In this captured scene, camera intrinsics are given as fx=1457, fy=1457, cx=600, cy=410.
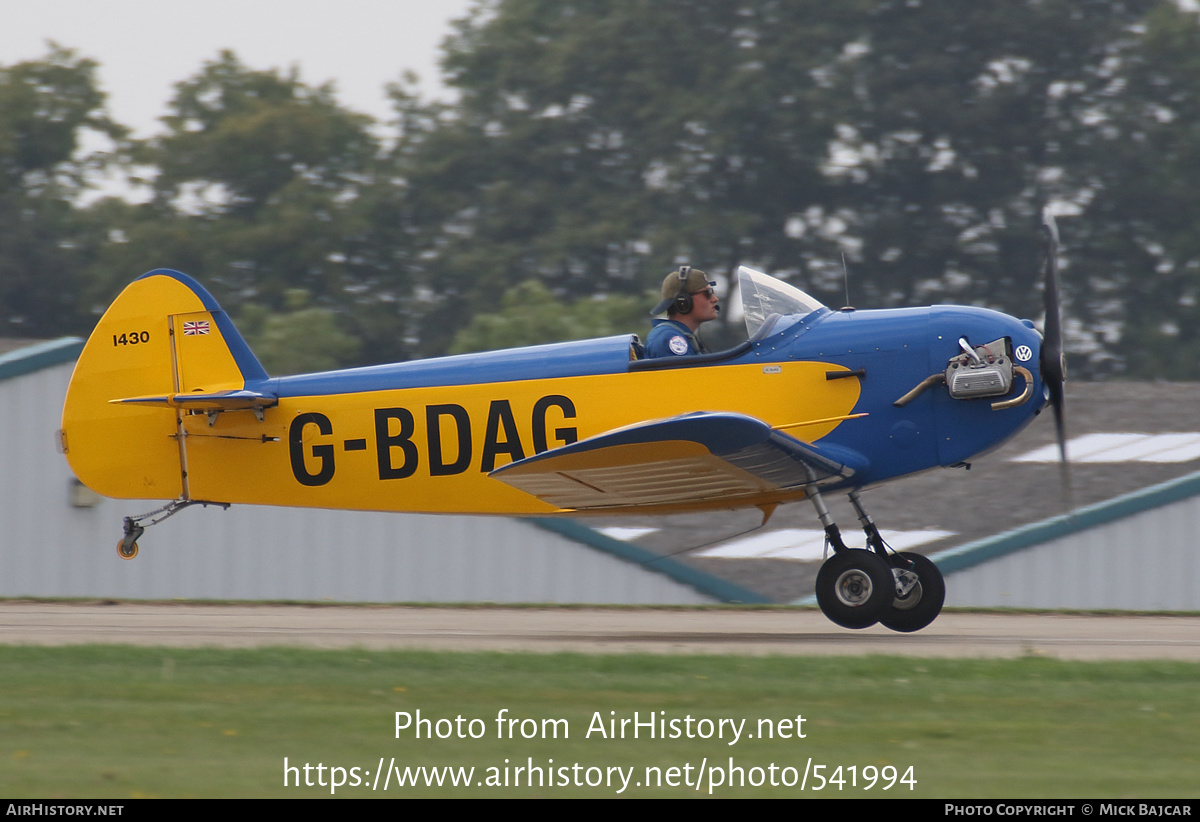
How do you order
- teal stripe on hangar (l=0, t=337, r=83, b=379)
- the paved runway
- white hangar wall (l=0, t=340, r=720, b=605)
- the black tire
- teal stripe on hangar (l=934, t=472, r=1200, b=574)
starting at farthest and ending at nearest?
teal stripe on hangar (l=0, t=337, r=83, b=379) < white hangar wall (l=0, t=340, r=720, b=605) < teal stripe on hangar (l=934, t=472, r=1200, b=574) < the black tire < the paved runway

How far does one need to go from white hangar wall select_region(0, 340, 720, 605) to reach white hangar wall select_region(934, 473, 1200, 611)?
3.90 metres

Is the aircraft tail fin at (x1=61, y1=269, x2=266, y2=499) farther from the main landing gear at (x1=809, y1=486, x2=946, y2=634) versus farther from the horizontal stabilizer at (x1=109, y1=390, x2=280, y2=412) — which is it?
the main landing gear at (x1=809, y1=486, x2=946, y2=634)

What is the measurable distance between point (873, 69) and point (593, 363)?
37.6 m

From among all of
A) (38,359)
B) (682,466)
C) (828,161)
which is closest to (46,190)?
(828,161)

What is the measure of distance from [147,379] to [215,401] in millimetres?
820

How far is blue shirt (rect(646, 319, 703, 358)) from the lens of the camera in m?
11.0

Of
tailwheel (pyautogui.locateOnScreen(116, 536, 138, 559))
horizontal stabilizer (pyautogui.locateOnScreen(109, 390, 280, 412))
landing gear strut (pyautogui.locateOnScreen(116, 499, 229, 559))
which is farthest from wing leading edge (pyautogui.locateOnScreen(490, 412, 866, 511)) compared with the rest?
tailwheel (pyautogui.locateOnScreen(116, 536, 138, 559))

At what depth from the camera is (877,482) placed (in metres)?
10.9

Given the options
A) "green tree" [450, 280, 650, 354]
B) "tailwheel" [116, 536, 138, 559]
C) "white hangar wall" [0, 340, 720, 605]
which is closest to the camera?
"tailwheel" [116, 536, 138, 559]

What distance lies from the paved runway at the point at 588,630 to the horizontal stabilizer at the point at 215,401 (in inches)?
69.7

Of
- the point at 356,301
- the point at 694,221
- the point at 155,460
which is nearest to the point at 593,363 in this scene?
the point at 155,460

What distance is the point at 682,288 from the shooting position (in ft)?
36.6

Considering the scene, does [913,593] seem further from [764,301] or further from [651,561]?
[651,561]

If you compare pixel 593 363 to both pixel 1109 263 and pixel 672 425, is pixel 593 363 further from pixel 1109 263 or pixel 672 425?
pixel 1109 263
